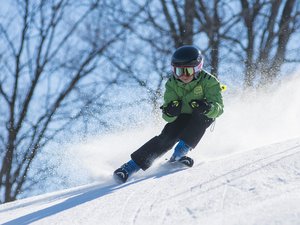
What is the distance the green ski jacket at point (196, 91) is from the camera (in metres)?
5.29

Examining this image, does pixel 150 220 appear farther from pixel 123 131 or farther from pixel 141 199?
pixel 123 131

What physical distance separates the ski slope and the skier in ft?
0.76

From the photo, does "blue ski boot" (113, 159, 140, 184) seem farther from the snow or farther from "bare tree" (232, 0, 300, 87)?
"bare tree" (232, 0, 300, 87)

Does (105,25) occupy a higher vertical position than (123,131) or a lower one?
higher

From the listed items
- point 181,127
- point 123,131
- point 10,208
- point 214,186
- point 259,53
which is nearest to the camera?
point 214,186

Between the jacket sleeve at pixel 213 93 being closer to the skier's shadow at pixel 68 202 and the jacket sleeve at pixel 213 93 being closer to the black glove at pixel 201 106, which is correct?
the black glove at pixel 201 106

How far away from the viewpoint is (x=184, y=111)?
17.8ft

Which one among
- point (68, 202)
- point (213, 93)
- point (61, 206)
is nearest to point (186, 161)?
point (213, 93)

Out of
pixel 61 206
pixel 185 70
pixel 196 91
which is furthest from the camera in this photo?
pixel 196 91

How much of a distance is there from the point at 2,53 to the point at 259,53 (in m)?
7.45

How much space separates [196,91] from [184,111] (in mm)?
239

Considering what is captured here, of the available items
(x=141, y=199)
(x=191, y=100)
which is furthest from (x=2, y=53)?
(x=141, y=199)

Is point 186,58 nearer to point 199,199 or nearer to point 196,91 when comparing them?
point 196,91

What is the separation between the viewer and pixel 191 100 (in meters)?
5.38
